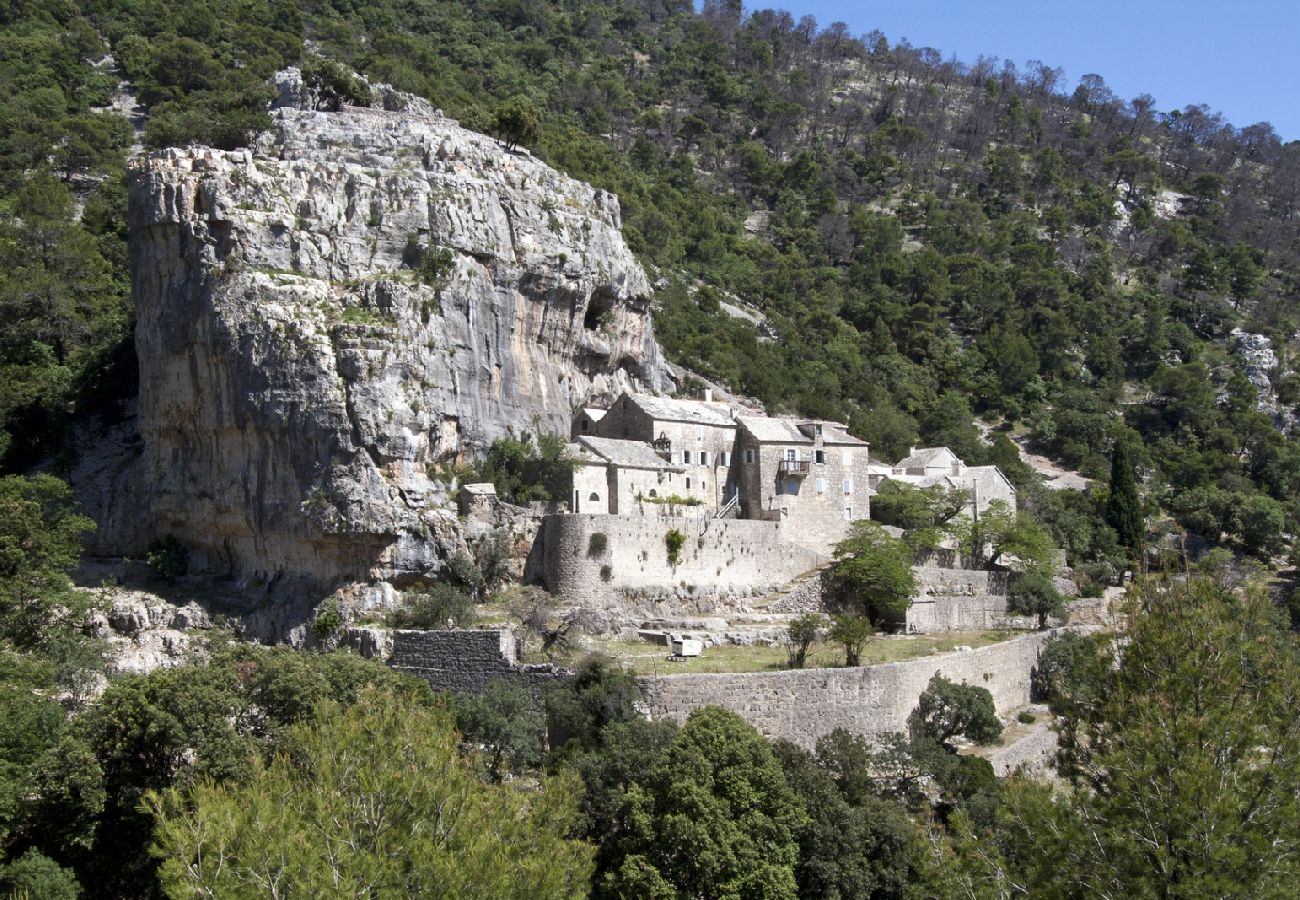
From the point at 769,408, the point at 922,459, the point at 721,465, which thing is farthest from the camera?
the point at 769,408

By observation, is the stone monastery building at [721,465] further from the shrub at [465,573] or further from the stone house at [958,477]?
the stone house at [958,477]

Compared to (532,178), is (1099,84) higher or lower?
higher

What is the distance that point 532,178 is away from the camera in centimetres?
5134

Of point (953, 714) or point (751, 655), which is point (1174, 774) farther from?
point (751, 655)

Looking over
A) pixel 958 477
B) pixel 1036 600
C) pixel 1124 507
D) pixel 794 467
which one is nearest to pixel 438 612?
pixel 794 467

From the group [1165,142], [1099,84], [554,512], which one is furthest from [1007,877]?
[1099,84]

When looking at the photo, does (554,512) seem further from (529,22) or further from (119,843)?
(529,22)

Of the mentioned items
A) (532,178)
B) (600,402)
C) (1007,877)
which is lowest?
(1007,877)

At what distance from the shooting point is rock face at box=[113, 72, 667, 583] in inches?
1577

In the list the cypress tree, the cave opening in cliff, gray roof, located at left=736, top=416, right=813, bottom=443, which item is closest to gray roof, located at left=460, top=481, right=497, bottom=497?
the cave opening in cliff

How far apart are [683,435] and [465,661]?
16.6 m

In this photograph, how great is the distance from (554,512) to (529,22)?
336ft

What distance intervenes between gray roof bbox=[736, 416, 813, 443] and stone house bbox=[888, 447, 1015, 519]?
28.1 feet

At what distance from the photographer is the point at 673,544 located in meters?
43.2
